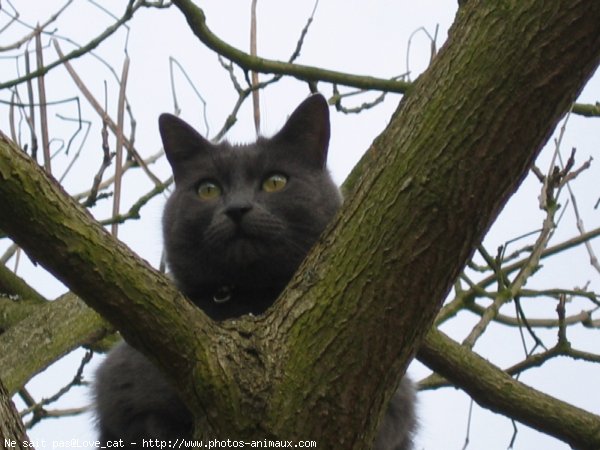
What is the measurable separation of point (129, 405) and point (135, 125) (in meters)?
1.49

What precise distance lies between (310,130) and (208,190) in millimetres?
431

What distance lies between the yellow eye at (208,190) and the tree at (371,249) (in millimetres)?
1124

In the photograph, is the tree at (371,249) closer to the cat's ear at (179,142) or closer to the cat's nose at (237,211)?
the cat's nose at (237,211)

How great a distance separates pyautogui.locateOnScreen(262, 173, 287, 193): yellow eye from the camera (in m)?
3.06

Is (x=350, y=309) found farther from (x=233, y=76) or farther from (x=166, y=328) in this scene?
(x=233, y=76)

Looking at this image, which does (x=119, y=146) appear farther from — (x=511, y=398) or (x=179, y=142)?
(x=511, y=398)

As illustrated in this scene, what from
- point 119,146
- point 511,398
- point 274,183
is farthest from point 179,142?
point 511,398

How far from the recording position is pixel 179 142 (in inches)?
131

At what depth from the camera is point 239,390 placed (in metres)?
1.90

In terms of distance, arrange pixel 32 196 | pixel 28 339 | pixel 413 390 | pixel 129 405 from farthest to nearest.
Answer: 1. pixel 28 339
2. pixel 413 390
3. pixel 129 405
4. pixel 32 196

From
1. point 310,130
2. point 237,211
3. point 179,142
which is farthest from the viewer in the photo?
point 179,142

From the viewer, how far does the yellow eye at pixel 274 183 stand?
3064mm

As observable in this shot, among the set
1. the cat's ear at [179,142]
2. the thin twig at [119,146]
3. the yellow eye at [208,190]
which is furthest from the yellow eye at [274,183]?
the thin twig at [119,146]

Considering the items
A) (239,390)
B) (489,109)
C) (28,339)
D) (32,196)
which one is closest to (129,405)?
(28,339)
